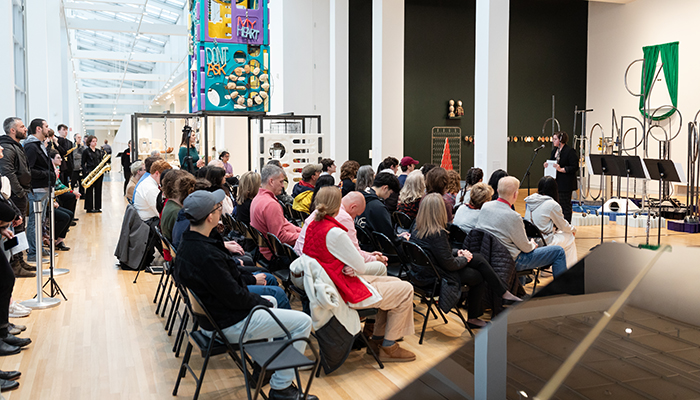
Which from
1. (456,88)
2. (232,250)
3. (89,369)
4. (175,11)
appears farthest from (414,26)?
(89,369)

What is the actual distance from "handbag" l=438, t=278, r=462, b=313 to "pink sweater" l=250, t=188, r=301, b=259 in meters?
1.37

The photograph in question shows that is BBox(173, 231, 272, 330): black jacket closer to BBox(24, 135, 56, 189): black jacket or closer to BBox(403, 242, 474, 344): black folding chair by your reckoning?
BBox(403, 242, 474, 344): black folding chair

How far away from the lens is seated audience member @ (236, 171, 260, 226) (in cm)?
541

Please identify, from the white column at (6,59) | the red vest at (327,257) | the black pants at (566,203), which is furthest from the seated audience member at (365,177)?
the white column at (6,59)

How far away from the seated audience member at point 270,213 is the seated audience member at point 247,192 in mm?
333

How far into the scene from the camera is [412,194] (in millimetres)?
5441

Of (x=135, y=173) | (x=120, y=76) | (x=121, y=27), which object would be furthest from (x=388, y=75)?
(x=120, y=76)

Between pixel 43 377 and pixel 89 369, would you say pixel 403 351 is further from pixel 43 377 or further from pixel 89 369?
pixel 43 377

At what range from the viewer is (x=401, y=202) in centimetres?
555

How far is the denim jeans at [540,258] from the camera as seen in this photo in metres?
4.68

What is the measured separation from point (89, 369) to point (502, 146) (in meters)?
7.35

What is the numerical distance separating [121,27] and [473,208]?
54.7 feet

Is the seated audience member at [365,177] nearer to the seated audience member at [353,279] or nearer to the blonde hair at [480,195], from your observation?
the blonde hair at [480,195]

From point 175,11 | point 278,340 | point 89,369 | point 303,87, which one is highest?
point 175,11
